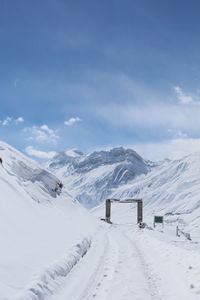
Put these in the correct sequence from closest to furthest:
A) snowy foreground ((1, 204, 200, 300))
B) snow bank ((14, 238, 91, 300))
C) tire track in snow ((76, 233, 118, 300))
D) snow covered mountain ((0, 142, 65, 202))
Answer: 1. snow bank ((14, 238, 91, 300))
2. snowy foreground ((1, 204, 200, 300))
3. tire track in snow ((76, 233, 118, 300))
4. snow covered mountain ((0, 142, 65, 202))

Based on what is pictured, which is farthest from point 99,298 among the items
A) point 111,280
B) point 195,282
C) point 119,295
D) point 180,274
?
point 180,274

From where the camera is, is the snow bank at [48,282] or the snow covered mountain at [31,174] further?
the snow covered mountain at [31,174]

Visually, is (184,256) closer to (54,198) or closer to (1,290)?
(1,290)

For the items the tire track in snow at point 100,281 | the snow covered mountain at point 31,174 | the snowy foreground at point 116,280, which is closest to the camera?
the snowy foreground at point 116,280

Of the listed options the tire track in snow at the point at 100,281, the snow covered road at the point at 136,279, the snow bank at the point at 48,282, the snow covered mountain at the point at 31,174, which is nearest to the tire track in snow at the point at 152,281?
the snow covered road at the point at 136,279

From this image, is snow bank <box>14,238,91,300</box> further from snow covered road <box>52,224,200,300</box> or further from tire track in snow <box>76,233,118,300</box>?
tire track in snow <box>76,233,118,300</box>

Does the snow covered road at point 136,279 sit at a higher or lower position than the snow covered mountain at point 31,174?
lower

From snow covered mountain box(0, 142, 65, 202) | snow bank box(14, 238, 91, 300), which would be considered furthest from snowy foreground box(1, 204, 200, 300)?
snow covered mountain box(0, 142, 65, 202)

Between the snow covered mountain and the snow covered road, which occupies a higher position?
the snow covered mountain

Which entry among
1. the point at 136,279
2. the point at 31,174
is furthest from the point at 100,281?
the point at 31,174

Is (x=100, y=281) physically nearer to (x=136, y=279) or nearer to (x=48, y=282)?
(x=136, y=279)

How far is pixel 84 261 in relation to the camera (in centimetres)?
1648

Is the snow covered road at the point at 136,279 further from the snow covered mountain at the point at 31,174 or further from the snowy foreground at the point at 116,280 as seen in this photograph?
the snow covered mountain at the point at 31,174

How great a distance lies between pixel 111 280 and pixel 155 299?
266cm
